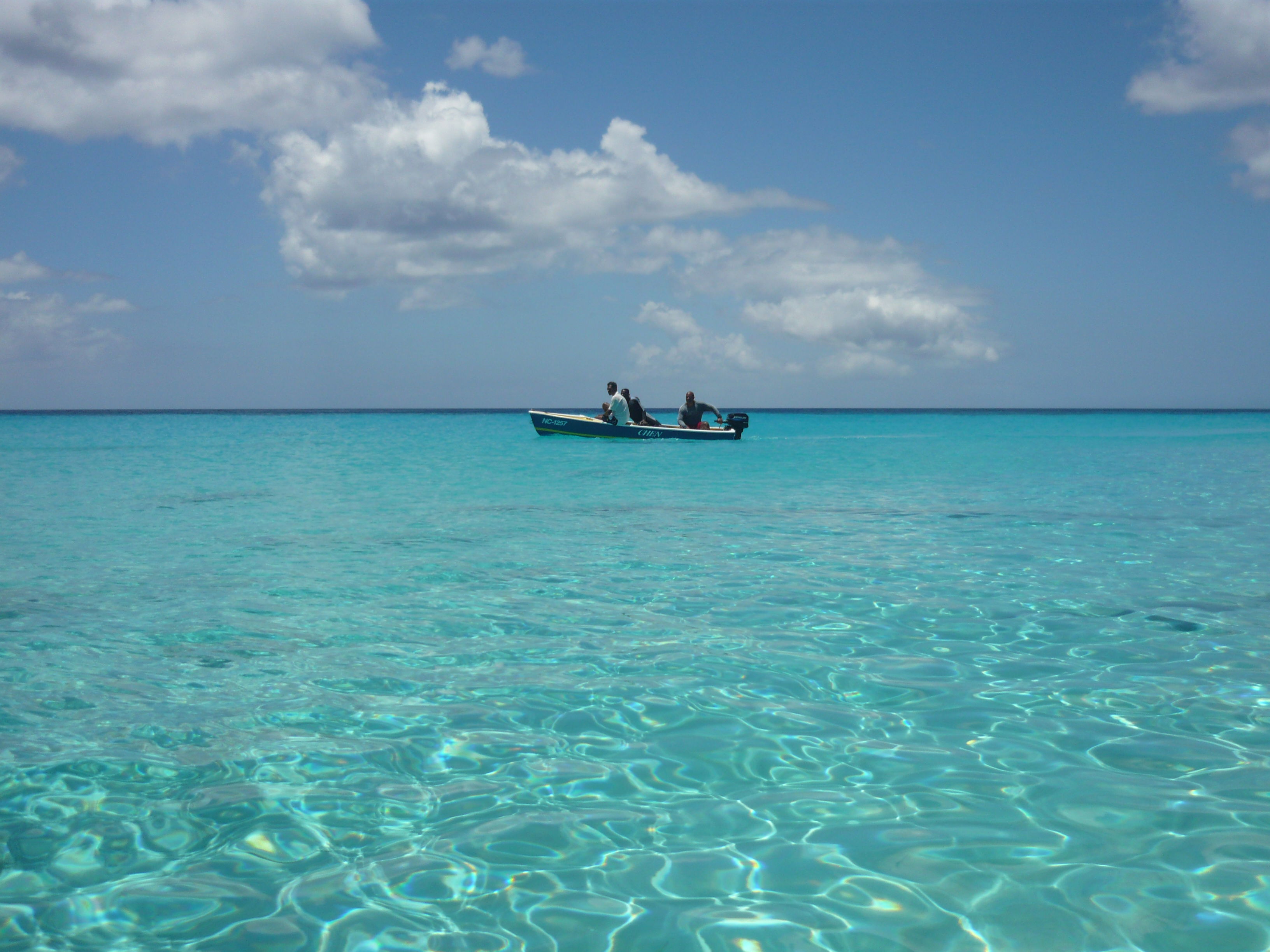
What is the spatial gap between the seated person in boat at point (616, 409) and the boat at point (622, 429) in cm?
14

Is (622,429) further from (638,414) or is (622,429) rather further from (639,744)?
(639,744)

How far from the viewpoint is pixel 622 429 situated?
30.6 metres

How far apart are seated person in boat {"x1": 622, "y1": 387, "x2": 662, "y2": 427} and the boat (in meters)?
0.18

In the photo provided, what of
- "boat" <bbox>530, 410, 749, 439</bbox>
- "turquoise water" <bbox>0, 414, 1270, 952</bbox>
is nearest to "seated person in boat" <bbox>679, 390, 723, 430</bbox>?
"boat" <bbox>530, 410, 749, 439</bbox>

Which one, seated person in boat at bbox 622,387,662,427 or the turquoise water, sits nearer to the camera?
the turquoise water

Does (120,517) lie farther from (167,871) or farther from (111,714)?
(167,871)

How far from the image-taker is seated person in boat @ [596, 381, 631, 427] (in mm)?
30016

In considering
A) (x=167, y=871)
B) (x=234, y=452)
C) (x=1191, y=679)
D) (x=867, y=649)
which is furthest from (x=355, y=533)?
(x=234, y=452)

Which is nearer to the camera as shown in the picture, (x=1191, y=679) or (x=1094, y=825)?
(x=1094, y=825)

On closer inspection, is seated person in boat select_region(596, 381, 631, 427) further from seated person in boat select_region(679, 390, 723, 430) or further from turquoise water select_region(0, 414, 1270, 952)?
turquoise water select_region(0, 414, 1270, 952)

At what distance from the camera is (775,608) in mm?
6996

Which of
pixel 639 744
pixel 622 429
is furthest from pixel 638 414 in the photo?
pixel 639 744

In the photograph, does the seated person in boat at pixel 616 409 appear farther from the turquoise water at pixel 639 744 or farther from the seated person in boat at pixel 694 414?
the turquoise water at pixel 639 744

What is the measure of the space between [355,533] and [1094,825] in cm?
944
